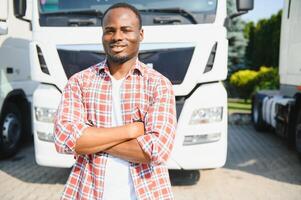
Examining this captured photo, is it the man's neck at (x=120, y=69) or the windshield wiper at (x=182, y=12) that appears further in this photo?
the windshield wiper at (x=182, y=12)

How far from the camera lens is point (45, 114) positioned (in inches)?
169

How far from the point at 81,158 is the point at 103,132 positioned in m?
0.21

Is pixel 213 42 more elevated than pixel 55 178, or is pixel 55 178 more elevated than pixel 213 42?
pixel 213 42

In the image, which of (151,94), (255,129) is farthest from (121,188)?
(255,129)

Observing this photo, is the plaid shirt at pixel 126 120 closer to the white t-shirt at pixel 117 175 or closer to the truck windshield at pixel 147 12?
the white t-shirt at pixel 117 175

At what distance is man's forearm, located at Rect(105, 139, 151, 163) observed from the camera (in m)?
1.75

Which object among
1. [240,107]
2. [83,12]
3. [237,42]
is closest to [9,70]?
[83,12]

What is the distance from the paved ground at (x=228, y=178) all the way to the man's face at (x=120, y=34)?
290cm

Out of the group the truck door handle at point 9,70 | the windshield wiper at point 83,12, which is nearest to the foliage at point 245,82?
the truck door handle at point 9,70

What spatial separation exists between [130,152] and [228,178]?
3772mm

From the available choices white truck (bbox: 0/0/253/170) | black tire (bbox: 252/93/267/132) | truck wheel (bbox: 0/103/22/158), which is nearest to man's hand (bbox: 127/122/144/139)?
white truck (bbox: 0/0/253/170)

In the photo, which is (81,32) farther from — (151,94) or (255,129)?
(255,129)

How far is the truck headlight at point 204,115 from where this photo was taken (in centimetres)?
413

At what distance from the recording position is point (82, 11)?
13.9 ft
